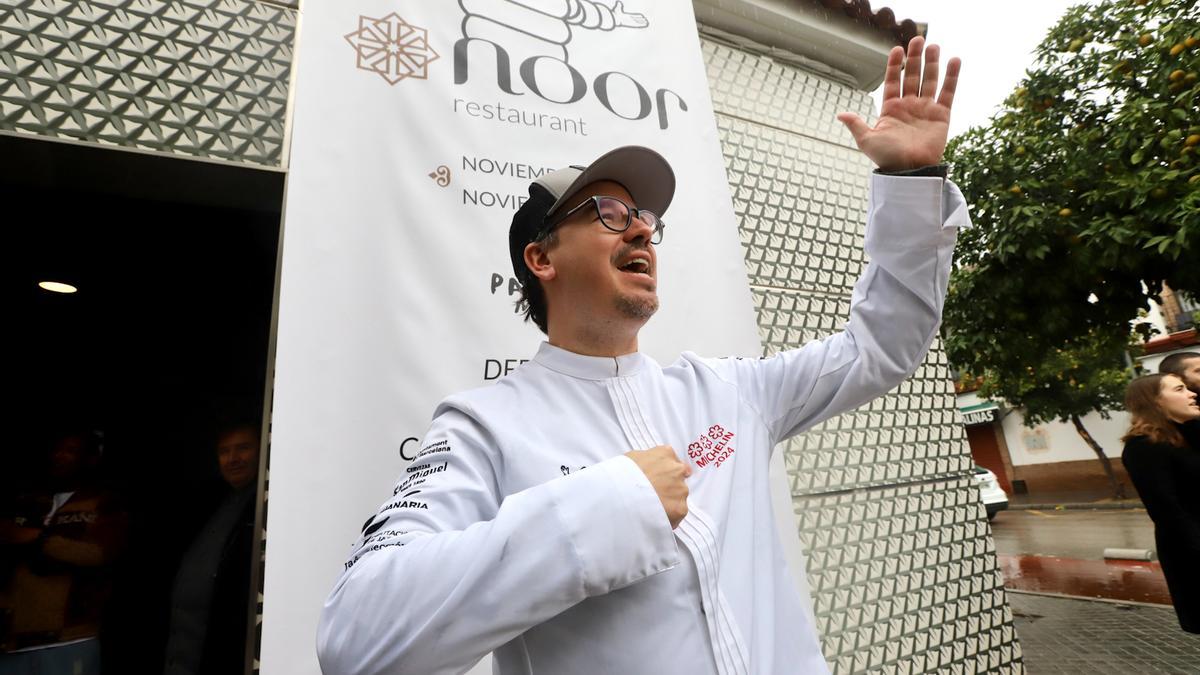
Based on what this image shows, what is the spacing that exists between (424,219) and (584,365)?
3.01 feet

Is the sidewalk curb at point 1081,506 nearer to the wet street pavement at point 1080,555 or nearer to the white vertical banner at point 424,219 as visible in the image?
the wet street pavement at point 1080,555

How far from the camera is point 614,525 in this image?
2.80 feet

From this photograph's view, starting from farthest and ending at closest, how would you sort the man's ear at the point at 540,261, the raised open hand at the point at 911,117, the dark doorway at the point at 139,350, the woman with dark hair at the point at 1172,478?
the woman with dark hair at the point at 1172,478 < the dark doorway at the point at 139,350 < the man's ear at the point at 540,261 < the raised open hand at the point at 911,117

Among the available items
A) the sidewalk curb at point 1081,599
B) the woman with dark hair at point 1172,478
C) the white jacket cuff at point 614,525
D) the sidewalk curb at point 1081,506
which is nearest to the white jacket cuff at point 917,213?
the white jacket cuff at point 614,525

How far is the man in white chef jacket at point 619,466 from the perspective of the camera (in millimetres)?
829

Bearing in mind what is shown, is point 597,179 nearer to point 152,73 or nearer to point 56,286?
point 152,73

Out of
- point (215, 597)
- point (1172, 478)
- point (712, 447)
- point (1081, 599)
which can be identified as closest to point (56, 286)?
point (215, 597)

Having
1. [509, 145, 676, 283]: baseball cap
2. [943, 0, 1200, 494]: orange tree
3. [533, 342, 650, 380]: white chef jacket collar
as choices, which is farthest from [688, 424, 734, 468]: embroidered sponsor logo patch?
[943, 0, 1200, 494]: orange tree

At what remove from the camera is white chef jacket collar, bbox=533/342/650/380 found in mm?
1363

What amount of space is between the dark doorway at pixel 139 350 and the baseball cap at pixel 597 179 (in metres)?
1.18

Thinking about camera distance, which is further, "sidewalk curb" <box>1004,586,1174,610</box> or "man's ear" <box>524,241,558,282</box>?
"sidewalk curb" <box>1004,586,1174,610</box>

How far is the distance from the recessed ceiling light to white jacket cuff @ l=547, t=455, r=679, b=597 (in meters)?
4.46

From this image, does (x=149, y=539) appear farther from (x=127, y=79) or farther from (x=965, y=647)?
(x=965, y=647)

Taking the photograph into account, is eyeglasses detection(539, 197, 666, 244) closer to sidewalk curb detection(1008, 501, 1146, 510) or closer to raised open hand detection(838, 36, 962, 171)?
raised open hand detection(838, 36, 962, 171)
